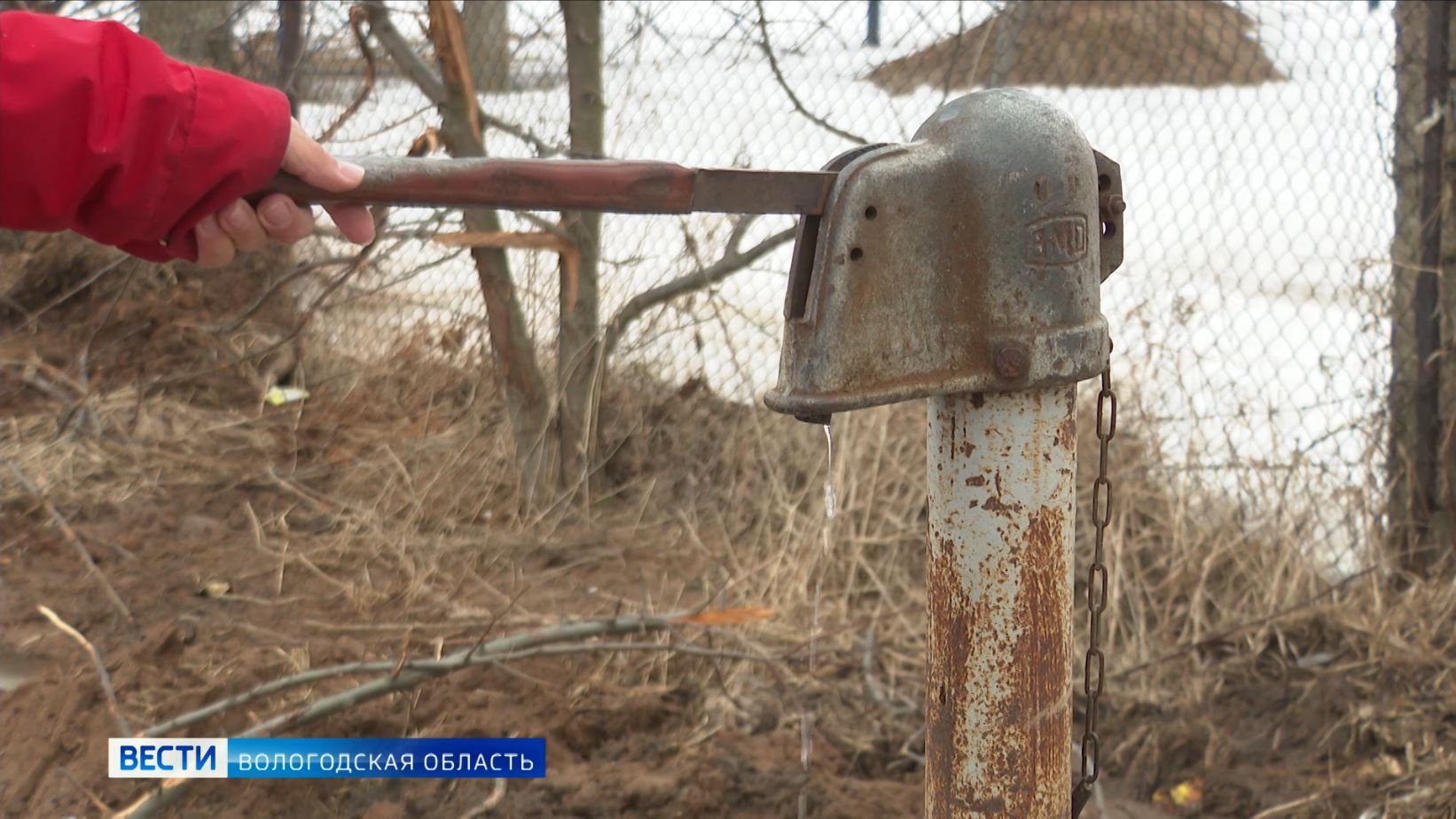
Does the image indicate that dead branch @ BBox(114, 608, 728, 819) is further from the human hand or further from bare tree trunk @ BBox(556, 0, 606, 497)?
bare tree trunk @ BBox(556, 0, 606, 497)

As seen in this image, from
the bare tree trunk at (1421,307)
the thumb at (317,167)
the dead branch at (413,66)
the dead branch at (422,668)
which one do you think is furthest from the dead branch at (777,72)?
the thumb at (317,167)

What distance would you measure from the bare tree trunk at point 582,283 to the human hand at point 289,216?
9.10ft

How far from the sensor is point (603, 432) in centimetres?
499

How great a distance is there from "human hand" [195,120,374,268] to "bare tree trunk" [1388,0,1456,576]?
3.44 meters

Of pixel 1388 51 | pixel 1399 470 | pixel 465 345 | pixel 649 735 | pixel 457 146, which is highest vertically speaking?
pixel 1388 51

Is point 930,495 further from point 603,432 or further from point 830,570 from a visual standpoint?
point 603,432

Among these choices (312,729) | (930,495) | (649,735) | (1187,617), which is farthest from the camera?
(1187,617)

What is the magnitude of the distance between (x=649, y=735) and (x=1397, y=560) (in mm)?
2535

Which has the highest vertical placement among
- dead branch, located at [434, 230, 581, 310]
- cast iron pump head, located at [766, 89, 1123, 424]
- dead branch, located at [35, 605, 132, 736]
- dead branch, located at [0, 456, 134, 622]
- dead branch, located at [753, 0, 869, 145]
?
dead branch, located at [753, 0, 869, 145]

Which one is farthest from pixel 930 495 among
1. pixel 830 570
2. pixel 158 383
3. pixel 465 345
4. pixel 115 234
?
pixel 158 383

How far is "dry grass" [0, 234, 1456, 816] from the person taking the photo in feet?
11.4

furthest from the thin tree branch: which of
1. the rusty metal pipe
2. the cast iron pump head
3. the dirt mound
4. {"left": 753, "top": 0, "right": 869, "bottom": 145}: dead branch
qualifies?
the dirt mound

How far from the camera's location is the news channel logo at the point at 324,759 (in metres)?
2.91
